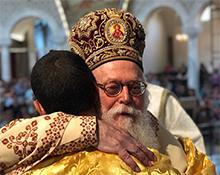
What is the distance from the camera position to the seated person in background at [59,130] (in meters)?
1.11

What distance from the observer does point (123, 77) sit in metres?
1.25

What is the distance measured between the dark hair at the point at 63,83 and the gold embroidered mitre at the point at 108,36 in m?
0.14

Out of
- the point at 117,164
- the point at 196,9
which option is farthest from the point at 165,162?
the point at 196,9

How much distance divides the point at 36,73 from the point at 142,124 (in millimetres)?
273

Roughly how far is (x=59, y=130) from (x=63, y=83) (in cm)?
9

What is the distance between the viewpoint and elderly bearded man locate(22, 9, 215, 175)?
1.24m

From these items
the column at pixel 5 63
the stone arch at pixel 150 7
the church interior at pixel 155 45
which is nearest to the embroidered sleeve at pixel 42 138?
the church interior at pixel 155 45

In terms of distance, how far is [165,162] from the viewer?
3.85 ft

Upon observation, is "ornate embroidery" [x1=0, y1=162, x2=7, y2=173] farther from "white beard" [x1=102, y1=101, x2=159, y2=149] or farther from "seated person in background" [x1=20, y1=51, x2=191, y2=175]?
"white beard" [x1=102, y1=101, x2=159, y2=149]

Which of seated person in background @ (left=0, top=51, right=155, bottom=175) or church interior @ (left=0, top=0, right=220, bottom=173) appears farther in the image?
church interior @ (left=0, top=0, right=220, bottom=173)

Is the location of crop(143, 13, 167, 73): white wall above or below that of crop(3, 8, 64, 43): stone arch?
below

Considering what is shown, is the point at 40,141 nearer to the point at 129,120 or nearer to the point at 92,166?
the point at 92,166

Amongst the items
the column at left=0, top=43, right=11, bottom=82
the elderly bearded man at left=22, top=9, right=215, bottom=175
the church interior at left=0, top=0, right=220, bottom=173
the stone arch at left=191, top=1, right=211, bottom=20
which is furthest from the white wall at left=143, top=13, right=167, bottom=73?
the elderly bearded man at left=22, top=9, right=215, bottom=175

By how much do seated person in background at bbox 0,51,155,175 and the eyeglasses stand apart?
0.32ft
